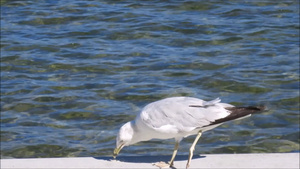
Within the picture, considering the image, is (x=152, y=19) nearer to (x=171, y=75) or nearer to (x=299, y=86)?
(x=171, y=75)

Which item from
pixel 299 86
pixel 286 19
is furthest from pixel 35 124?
pixel 286 19

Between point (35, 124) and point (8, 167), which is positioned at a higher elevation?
point (8, 167)

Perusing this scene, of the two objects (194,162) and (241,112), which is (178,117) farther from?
(241,112)

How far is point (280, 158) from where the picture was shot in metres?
4.53

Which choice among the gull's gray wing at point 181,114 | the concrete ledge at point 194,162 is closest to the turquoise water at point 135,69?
the concrete ledge at point 194,162

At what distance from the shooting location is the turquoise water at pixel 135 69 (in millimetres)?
6945

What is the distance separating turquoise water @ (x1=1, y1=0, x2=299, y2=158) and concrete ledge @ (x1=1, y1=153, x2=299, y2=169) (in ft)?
6.59

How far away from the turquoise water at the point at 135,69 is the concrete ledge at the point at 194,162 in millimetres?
2010

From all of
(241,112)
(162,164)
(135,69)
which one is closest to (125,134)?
(162,164)

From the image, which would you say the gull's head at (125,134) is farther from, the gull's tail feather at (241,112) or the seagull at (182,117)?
the gull's tail feather at (241,112)

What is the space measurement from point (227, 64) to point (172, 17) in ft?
8.47

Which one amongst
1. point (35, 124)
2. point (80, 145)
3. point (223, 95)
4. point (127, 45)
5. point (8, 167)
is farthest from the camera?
point (127, 45)

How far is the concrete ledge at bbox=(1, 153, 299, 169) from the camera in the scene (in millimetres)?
4426

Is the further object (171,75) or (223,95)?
(171,75)
